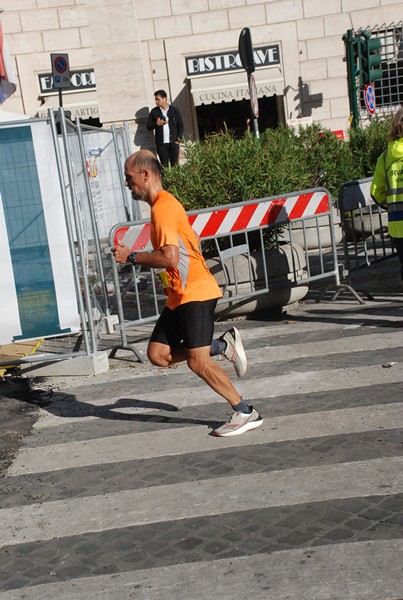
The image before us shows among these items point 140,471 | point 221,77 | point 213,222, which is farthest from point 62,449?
point 221,77

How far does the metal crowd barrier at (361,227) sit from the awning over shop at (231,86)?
12.1 metres

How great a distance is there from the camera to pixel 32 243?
25.1 ft

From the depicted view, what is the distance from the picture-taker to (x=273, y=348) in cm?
819

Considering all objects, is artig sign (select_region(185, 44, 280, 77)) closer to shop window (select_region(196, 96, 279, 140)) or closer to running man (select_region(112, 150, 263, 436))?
shop window (select_region(196, 96, 279, 140))

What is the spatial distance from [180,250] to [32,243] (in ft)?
7.58

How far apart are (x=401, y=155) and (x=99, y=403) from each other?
3.40 meters

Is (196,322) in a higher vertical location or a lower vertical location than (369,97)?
lower

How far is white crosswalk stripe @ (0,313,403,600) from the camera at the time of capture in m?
3.93

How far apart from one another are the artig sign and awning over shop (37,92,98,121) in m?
2.47

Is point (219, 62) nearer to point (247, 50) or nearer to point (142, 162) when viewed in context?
point (247, 50)

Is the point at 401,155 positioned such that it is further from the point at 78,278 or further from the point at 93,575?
the point at 93,575

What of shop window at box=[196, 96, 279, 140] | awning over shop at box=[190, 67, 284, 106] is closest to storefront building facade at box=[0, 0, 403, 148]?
awning over shop at box=[190, 67, 284, 106]

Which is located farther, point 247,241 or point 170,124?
point 170,124

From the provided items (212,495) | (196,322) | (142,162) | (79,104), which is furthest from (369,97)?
→ (212,495)
